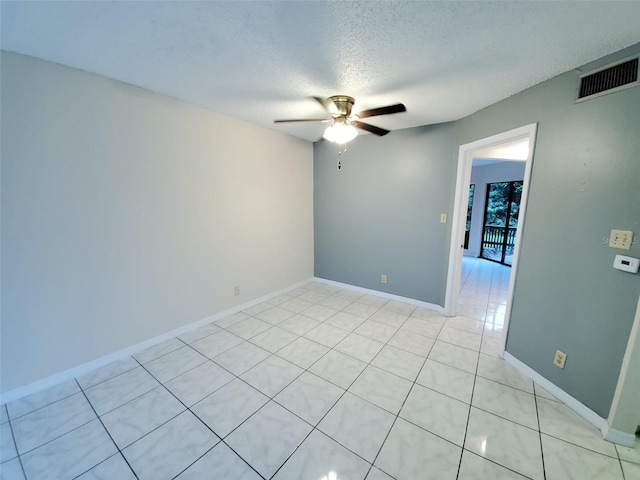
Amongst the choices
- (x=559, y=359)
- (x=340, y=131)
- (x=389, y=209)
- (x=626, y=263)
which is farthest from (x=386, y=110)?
(x=559, y=359)

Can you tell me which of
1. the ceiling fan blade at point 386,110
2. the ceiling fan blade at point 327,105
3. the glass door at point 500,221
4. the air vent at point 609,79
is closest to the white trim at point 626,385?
the air vent at point 609,79

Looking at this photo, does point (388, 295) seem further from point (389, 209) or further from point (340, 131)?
point (340, 131)

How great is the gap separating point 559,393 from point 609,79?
7.22 feet

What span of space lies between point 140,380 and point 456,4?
3.27 metres

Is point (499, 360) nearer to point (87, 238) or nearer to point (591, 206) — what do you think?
point (591, 206)

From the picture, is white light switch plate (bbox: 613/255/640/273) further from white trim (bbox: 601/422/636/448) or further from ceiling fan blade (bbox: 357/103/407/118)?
ceiling fan blade (bbox: 357/103/407/118)

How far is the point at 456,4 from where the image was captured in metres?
1.17

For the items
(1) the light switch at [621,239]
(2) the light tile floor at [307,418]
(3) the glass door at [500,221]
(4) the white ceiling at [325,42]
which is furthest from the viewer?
(3) the glass door at [500,221]

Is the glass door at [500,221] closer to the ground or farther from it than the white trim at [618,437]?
farther from it

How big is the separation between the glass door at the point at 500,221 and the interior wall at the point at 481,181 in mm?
120

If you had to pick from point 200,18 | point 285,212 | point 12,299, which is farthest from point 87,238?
point 285,212

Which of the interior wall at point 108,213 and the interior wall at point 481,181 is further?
the interior wall at point 481,181

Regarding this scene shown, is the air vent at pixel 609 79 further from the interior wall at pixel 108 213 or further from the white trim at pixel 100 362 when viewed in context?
the white trim at pixel 100 362

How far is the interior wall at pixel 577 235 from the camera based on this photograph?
1.48m
